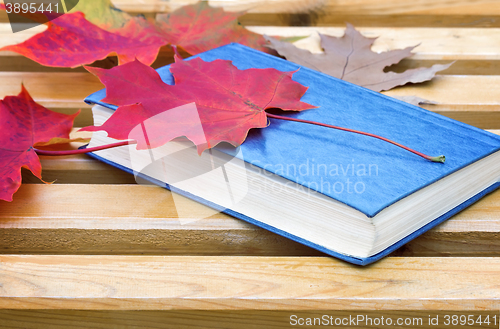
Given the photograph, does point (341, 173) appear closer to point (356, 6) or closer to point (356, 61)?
point (356, 61)

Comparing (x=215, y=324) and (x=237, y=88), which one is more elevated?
(x=237, y=88)

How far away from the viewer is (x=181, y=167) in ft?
1.61

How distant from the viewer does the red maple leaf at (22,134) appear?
0.46 metres

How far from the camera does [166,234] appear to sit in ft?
1.50

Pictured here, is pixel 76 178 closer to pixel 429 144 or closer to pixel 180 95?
pixel 180 95

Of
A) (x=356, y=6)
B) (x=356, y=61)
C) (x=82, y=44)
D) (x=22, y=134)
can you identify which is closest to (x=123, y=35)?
(x=82, y=44)

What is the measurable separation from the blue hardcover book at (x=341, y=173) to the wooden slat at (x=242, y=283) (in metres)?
0.02

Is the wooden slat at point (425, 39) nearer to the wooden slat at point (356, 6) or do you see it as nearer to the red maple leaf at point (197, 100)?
the wooden slat at point (356, 6)

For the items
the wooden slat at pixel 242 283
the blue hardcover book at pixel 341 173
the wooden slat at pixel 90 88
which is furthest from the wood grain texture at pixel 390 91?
the wooden slat at pixel 242 283

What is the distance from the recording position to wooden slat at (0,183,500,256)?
0.45 m

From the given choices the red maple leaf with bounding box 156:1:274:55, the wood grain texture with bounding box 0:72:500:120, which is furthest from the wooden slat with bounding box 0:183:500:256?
the red maple leaf with bounding box 156:1:274:55

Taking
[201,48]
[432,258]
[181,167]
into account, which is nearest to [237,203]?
[181,167]

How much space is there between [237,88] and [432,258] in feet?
0.88

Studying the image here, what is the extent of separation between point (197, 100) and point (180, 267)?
176 millimetres
